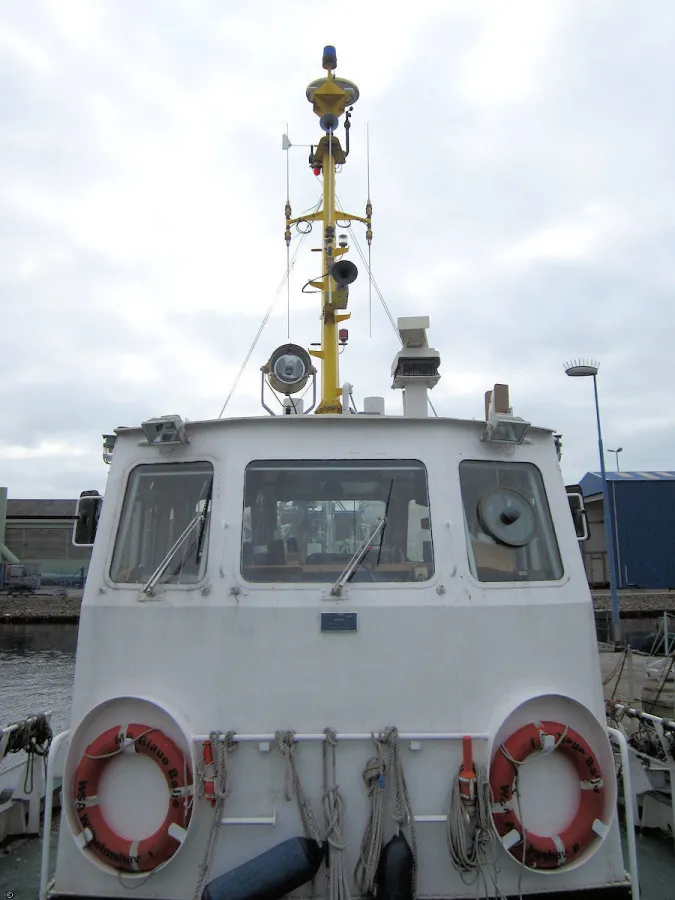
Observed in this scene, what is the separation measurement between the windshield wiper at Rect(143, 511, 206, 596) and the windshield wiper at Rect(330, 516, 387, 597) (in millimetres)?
826

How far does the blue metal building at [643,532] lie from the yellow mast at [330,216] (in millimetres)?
26909

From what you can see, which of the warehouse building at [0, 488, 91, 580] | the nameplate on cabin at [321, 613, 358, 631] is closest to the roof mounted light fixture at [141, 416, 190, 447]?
the nameplate on cabin at [321, 613, 358, 631]

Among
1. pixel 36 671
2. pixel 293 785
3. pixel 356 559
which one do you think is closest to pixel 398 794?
pixel 293 785

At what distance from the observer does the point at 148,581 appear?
3.52 meters

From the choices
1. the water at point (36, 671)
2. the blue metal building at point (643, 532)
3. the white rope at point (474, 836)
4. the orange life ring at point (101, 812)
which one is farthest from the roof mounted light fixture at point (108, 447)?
the blue metal building at point (643, 532)

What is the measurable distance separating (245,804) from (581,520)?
2.55 meters

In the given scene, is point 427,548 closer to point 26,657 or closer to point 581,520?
point 581,520

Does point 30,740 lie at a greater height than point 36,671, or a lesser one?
greater

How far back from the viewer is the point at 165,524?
3777mm

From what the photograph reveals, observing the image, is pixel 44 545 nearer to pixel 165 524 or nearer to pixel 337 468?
pixel 165 524

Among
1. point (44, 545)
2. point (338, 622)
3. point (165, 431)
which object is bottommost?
point (338, 622)

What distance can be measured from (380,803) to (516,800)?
0.63 metres

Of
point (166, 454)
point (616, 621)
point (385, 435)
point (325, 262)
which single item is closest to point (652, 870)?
point (385, 435)

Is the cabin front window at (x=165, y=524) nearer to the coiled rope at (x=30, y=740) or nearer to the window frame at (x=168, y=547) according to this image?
the window frame at (x=168, y=547)
